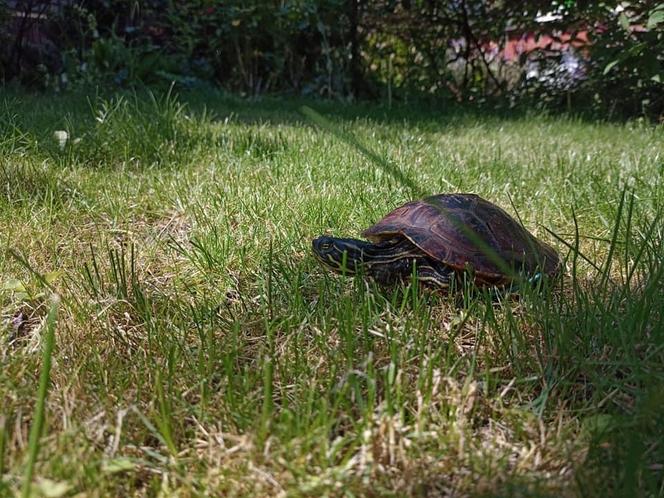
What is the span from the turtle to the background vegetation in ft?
16.6

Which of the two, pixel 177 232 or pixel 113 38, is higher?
pixel 113 38

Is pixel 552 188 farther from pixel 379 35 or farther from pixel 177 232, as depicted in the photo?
pixel 379 35

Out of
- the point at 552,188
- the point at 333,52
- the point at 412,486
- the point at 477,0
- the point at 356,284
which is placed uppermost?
the point at 477,0

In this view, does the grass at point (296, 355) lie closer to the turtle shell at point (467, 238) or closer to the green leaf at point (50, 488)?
the green leaf at point (50, 488)

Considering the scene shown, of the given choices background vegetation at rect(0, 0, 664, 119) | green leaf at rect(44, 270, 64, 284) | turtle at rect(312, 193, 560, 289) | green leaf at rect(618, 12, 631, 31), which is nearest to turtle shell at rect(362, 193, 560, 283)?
turtle at rect(312, 193, 560, 289)

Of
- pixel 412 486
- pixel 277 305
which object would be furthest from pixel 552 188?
pixel 412 486

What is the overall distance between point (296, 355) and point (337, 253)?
1.91 feet

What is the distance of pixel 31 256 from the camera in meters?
2.10

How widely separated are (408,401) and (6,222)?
73.2 inches

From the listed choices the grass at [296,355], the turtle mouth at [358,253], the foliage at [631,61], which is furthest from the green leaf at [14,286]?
the foliage at [631,61]

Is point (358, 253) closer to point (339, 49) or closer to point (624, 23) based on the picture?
point (624, 23)

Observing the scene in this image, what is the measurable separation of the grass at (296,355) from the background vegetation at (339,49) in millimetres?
4323

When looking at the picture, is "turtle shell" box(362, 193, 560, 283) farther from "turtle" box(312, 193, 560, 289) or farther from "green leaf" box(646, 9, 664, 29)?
"green leaf" box(646, 9, 664, 29)

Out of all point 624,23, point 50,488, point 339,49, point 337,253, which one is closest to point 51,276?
point 337,253
